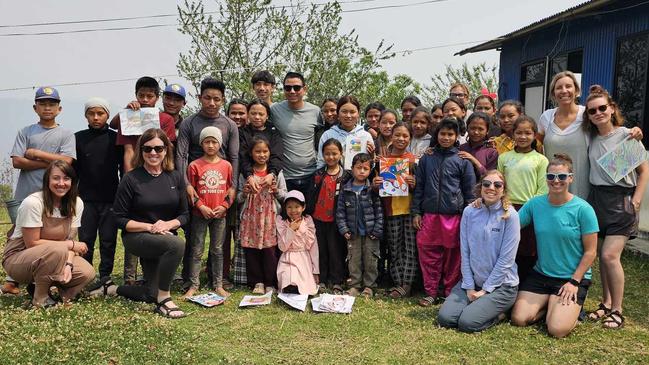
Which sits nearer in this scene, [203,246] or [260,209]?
[203,246]

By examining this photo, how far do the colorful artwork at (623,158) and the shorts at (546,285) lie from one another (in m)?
0.98

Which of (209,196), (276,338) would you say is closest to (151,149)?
(209,196)

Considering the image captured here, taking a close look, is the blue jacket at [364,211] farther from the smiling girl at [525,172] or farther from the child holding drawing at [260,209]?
the smiling girl at [525,172]

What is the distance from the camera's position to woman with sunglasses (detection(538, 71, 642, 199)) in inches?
190

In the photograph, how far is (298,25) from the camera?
43.3 ft

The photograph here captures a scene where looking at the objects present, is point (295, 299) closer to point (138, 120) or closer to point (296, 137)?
point (296, 137)

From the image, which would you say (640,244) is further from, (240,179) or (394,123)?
(240,179)

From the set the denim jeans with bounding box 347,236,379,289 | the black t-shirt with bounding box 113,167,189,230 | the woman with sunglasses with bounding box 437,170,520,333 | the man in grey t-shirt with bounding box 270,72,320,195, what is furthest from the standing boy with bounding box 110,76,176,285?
the woman with sunglasses with bounding box 437,170,520,333

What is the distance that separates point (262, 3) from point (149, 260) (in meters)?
9.16

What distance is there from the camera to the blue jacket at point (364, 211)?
17.6 feet

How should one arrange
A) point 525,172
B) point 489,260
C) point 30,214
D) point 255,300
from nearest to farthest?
point 30,214 → point 489,260 → point 525,172 → point 255,300

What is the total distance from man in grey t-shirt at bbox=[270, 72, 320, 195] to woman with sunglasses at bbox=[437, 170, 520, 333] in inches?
72.9

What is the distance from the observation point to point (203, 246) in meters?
5.36

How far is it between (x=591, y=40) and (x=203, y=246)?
27.8 feet
